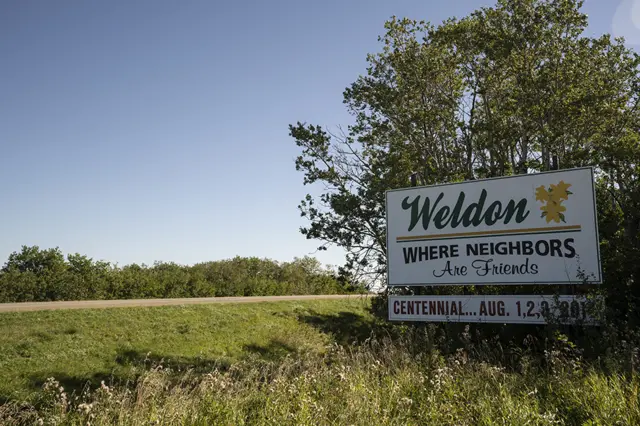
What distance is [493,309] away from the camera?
11094 mm

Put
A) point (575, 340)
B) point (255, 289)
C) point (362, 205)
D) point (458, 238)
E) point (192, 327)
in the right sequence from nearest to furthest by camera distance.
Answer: point (575, 340) → point (458, 238) → point (362, 205) → point (192, 327) → point (255, 289)

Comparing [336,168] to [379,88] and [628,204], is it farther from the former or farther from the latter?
[628,204]

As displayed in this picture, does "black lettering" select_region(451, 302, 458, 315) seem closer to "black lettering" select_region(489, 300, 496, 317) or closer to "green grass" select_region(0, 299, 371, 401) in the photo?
"black lettering" select_region(489, 300, 496, 317)

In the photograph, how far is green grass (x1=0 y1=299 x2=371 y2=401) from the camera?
1280 centimetres

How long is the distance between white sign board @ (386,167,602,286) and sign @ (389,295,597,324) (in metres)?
0.41

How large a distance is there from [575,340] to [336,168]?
10473 millimetres

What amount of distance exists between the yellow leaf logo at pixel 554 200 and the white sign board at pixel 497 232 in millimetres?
20

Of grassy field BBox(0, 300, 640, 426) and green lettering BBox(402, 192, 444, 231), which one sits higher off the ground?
green lettering BBox(402, 192, 444, 231)

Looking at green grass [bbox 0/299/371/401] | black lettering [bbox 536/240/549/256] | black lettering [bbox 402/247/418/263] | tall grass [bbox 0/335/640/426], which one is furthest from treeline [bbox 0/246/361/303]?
tall grass [bbox 0/335/640/426]

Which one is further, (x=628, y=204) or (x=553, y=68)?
(x=553, y=68)

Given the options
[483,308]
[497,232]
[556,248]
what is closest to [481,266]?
[497,232]

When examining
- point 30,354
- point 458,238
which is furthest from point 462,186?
point 30,354

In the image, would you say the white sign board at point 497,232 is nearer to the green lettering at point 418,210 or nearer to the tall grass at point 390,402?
the green lettering at point 418,210

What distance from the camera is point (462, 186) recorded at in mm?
12312
